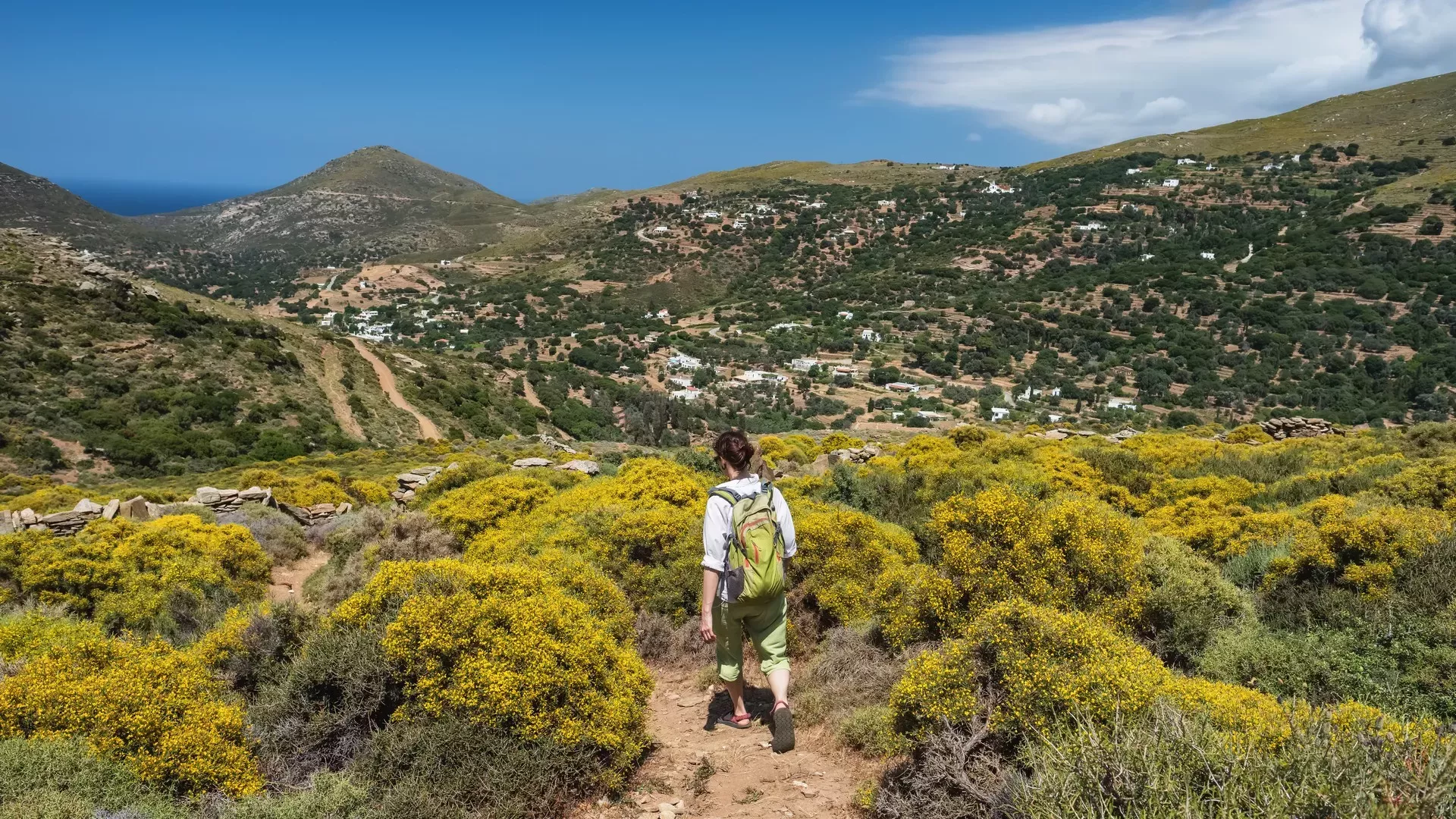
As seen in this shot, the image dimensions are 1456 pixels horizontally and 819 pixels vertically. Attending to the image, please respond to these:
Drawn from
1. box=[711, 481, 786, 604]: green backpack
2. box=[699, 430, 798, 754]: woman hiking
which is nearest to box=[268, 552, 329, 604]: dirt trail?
box=[699, 430, 798, 754]: woman hiking

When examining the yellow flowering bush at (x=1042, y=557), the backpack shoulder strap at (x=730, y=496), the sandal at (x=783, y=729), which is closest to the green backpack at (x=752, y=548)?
the backpack shoulder strap at (x=730, y=496)

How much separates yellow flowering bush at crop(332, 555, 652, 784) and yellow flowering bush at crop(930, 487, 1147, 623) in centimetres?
253

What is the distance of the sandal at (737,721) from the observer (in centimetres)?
486

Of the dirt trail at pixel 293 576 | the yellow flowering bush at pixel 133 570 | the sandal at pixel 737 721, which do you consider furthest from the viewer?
the dirt trail at pixel 293 576

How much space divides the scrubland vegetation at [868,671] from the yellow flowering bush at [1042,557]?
2 cm

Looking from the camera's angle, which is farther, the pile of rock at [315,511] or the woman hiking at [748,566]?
the pile of rock at [315,511]

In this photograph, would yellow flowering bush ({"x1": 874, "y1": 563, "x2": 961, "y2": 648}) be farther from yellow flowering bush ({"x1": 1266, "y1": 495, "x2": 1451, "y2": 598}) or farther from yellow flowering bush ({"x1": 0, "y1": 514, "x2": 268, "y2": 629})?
yellow flowering bush ({"x1": 0, "y1": 514, "x2": 268, "y2": 629})

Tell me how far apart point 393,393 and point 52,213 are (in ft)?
431

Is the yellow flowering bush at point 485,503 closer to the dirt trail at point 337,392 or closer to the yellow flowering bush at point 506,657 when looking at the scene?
the yellow flowering bush at point 506,657

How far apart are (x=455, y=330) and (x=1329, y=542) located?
78791 millimetres

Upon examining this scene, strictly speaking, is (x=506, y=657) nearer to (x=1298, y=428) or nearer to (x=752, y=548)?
(x=752, y=548)

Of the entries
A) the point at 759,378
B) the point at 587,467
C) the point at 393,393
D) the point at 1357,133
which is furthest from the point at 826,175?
the point at 587,467

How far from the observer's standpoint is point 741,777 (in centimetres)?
424

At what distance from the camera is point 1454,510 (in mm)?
7141
